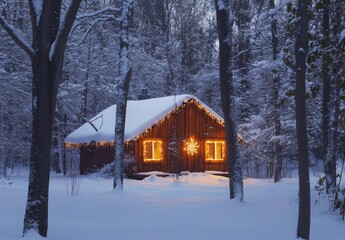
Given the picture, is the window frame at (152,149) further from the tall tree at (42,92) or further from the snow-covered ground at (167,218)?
the tall tree at (42,92)

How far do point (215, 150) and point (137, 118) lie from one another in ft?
19.2

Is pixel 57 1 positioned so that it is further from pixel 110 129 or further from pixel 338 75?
pixel 110 129

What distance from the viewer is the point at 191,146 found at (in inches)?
1223

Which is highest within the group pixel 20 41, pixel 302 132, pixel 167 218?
pixel 20 41

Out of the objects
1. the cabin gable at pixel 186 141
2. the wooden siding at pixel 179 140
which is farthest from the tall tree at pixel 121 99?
the cabin gable at pixel 186 141

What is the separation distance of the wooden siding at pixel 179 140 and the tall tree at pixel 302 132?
66.7 ft

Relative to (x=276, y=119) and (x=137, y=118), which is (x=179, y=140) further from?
(x=276, y=119)

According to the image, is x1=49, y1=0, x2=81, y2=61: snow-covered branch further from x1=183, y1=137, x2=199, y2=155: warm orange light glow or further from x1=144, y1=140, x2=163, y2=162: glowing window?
x1=183, y1=137, x2=199, y2=155: warm orange light glow

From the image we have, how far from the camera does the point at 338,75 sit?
434 inches

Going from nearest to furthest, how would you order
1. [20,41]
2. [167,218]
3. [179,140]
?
[20,41]
[167,218]
[179,140]

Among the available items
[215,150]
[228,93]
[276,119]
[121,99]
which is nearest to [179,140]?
[215,150]

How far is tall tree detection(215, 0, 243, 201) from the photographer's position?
15.4 metres

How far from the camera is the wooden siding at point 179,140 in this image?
97.0ft

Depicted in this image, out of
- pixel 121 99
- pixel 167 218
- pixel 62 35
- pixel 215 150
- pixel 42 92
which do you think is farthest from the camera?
pixel 215 150
